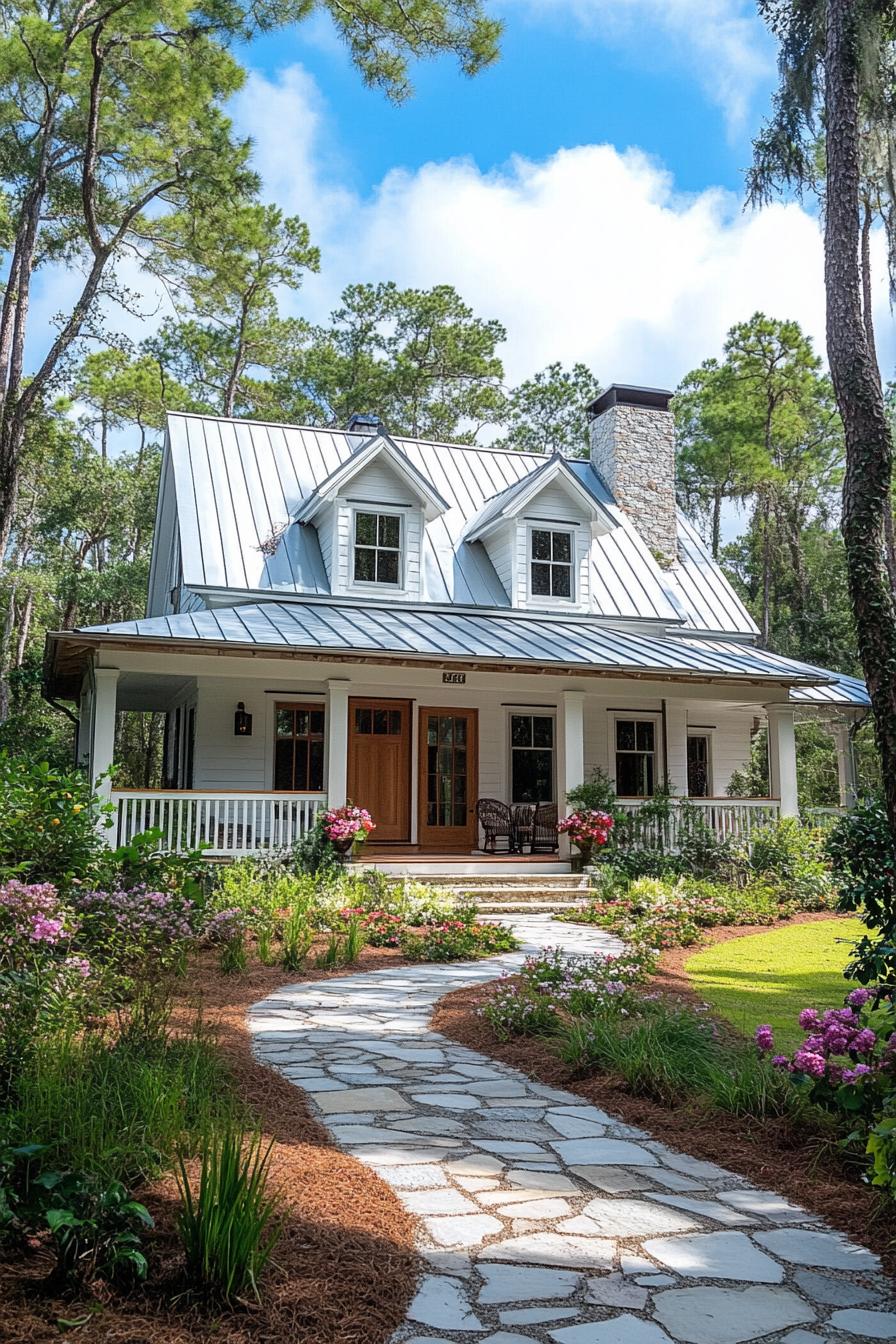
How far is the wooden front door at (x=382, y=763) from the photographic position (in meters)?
15.6

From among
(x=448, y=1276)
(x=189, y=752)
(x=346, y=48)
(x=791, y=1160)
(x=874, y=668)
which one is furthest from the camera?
(x=189, y=752)

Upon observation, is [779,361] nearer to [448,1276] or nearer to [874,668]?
[874,668]

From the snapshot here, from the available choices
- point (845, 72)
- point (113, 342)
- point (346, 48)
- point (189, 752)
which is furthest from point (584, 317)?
point (845, 72)

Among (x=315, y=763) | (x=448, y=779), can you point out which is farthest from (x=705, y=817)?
(x=315, y=763)

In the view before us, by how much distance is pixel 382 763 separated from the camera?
619 inches

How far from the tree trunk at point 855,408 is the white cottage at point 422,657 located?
23.9ft

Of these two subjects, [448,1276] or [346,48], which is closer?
[448,1276]

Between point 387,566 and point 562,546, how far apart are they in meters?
2.99

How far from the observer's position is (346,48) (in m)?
13.1

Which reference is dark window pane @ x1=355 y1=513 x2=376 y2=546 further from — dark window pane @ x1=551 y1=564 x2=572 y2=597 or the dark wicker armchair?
the dark wicker armchair

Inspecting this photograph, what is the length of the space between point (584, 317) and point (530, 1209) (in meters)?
27.2

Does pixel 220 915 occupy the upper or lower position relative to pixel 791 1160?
upper

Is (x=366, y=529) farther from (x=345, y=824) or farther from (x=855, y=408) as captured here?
(x=855, y=408)

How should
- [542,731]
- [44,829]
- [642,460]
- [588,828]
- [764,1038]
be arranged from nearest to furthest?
[764,1038]
[44,829]
[588,828]
[542,731]
[642,460]
